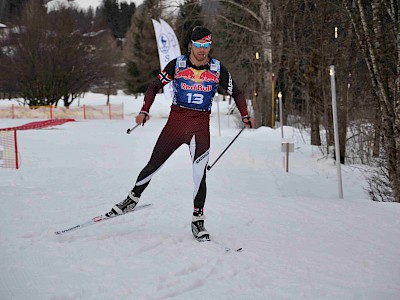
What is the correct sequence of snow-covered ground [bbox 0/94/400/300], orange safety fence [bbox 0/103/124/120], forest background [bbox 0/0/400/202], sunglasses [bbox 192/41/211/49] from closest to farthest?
snow-covered ground [bbox 0/94/400/300] < sunglasses [bbox 192/41/211/49] < forest background [bbox 0/0/400/202] < orange safety fence [bbox 0/103/124/120]

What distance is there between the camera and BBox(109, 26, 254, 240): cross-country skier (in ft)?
14.5

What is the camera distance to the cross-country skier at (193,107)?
441cm

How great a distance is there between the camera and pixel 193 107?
4.48 metres

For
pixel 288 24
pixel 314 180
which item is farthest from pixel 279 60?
pixel 314 180

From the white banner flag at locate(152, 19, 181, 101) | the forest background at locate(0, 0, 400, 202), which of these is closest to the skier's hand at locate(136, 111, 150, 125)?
the forest background at locate(0, 0, 400, 202)

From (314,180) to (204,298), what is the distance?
308 inches

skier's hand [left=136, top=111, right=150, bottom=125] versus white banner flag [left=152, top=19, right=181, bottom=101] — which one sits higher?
white banner flag [left=152, top=19, right=181, bottom=101]

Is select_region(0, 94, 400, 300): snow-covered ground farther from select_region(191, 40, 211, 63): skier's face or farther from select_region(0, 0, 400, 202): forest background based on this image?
select_region(0, 0, 400, 202): forest background

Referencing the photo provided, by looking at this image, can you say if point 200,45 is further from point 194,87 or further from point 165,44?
point 165,44

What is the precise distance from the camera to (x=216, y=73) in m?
4.50

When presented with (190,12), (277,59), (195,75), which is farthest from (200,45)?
(277,59)

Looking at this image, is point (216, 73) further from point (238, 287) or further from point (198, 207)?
point (238, 287)

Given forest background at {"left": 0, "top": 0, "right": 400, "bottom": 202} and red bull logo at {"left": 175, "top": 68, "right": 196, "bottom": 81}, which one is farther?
forest background at {"left": 0, "top": 0, "right": 400, "bottom": 202}

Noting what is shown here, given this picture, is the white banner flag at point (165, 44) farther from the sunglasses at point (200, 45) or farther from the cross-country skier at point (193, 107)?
the sunglasses at point (200, 45)
